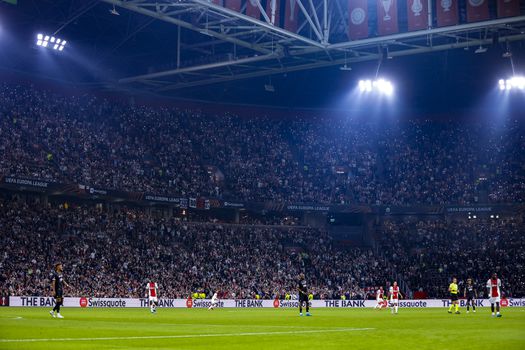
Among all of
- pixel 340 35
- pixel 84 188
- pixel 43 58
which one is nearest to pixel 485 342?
pixel 340 35

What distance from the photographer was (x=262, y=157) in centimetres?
7662

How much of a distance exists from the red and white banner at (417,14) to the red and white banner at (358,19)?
311 centimetres

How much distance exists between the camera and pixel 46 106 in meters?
62.4

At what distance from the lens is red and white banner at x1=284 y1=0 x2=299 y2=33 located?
52.6m

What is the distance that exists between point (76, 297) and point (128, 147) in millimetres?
20013

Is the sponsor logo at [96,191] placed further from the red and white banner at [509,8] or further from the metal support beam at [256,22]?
the red and white banner at [509,8]

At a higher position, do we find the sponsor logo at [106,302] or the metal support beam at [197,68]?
the metal support beam at [197,68]

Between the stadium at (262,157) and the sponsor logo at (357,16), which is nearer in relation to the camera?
the stadium at (262,157)

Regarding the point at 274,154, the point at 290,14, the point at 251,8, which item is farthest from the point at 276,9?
the point at 274,154

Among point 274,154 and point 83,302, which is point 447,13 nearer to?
point 83,302

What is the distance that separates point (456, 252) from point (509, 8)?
2803 cm

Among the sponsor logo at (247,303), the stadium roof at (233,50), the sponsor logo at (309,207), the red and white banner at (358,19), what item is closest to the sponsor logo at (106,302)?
the sponsor logo at (247,303)

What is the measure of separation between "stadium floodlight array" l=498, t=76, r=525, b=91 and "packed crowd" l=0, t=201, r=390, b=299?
2072 cm

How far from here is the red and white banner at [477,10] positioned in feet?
158
